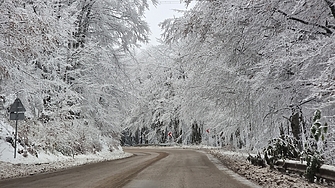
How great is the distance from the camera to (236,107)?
14047mm

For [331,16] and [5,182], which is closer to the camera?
[5,182]

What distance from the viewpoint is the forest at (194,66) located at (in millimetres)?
9219

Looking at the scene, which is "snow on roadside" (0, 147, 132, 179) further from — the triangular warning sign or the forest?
the triangular warning sign

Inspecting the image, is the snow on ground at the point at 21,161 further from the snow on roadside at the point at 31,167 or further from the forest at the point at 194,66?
the forest at the point at 194,66

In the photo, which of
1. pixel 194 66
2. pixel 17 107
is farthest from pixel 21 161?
pixel 194 66

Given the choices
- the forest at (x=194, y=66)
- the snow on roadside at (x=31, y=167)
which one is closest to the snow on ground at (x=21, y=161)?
the snow on roadside at (x=31, y=167)

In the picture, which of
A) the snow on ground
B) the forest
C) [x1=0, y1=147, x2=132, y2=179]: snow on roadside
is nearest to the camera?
the forest

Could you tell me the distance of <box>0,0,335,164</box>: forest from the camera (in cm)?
922

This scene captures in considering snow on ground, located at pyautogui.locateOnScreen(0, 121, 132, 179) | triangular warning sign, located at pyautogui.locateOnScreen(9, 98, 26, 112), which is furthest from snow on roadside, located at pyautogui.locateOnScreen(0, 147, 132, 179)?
triangular warning sign, located at pyautogui.locateOnScreen(9, 98, 26, 112)

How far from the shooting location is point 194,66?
1532cm

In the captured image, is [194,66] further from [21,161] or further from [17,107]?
[21,161]

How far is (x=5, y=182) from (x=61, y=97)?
30.6 ft

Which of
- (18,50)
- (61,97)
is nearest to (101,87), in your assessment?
(61,97)

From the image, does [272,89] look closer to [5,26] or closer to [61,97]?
[5,26]
